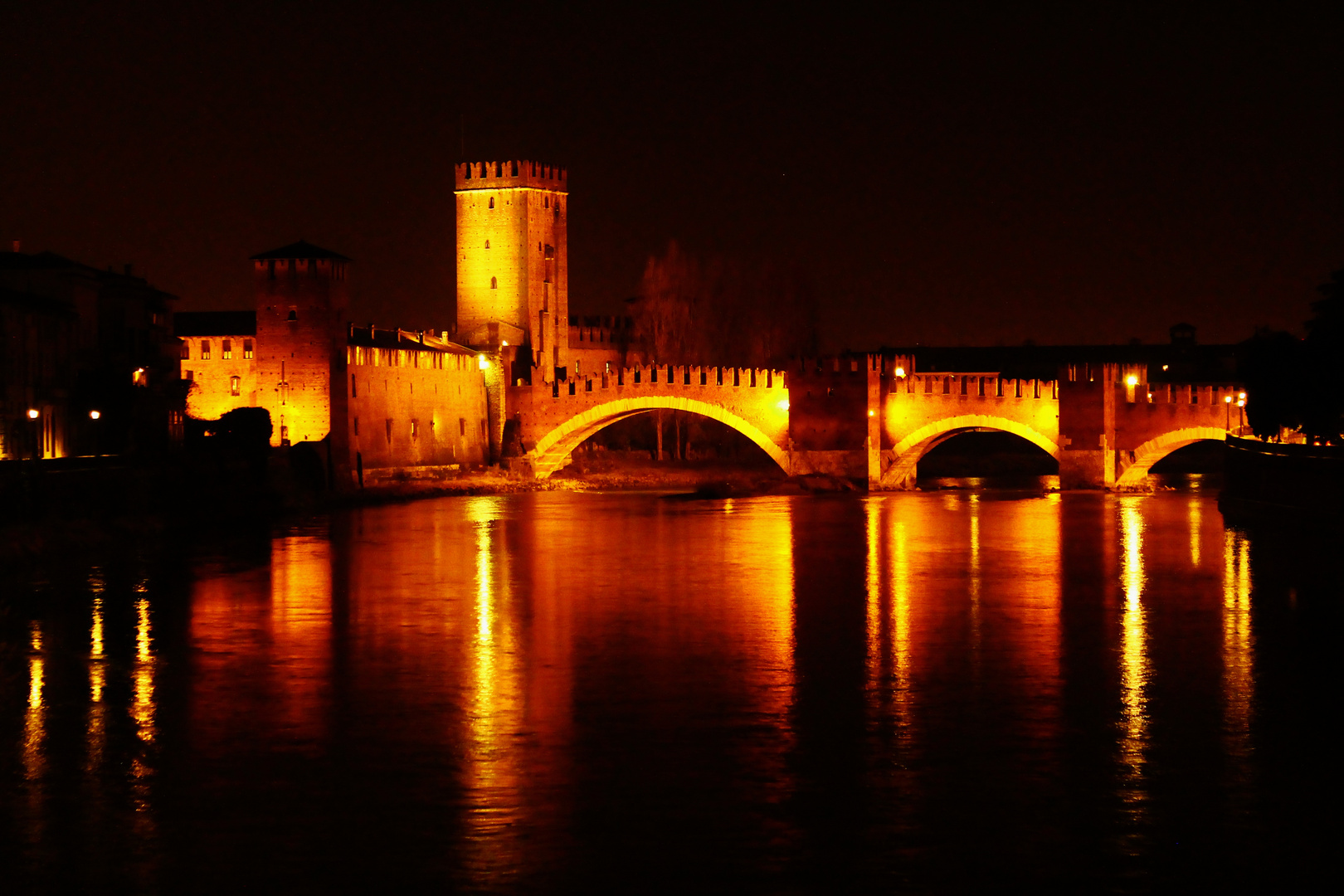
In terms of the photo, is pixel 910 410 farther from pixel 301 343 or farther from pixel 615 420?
pixel 301 343

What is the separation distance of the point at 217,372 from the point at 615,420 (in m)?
10.4

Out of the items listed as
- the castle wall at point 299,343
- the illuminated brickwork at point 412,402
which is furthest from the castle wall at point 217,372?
the illuminated brickwork at point 412,402

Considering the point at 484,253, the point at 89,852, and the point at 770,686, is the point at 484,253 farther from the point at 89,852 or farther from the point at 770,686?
the point at 89,852

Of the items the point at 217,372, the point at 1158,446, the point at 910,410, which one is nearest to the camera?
the point at 217,372

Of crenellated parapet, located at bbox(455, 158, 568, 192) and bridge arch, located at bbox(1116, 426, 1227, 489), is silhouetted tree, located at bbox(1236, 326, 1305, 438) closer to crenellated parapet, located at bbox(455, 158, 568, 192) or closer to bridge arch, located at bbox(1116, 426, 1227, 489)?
bridge arch, located at bbox(1116, 426, 1227, 489)

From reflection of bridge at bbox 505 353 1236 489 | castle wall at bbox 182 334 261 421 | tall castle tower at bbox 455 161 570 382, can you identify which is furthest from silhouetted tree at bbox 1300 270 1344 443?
tall castle tower at bbox 455 161 570 382

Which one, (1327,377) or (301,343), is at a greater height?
(301,343)

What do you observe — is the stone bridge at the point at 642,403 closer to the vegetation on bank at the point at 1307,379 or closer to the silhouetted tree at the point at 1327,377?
the vegetation on bank at the point at 1307,379

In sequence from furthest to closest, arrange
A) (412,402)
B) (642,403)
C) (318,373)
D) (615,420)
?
(615,420), (642,403), (412,402), (318,373)

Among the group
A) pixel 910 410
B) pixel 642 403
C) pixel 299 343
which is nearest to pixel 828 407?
pixel 910 410

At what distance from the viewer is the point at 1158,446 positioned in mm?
37844

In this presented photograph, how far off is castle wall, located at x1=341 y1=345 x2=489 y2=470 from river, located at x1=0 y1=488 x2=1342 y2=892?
1529 cm

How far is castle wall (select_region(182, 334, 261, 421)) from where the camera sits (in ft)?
121

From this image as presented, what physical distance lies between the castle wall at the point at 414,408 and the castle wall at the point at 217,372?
8.02 feet
